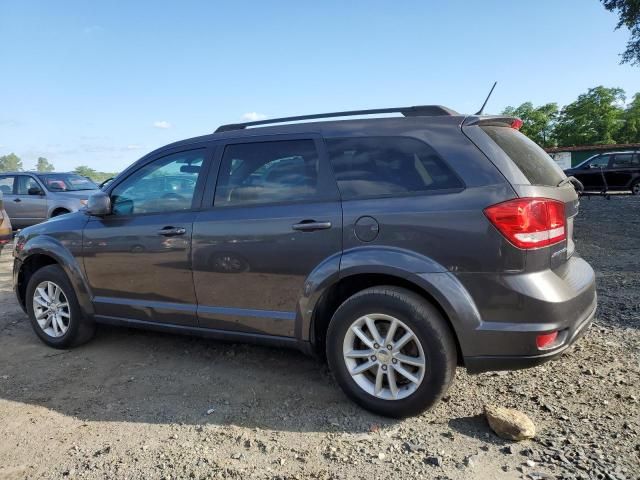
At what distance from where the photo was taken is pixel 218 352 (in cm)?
421

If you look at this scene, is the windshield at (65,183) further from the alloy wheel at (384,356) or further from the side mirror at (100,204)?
the alloy wheel at (384,356)

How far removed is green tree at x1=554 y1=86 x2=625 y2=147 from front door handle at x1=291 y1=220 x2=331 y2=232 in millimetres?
58795

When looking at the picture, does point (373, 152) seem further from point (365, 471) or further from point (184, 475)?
point (184, 475)

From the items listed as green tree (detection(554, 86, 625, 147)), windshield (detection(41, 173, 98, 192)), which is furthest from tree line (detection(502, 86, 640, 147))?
windshield (detection(41, 173, 98, 192))

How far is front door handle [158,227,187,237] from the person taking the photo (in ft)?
12.0

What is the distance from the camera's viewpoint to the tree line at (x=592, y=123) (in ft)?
174

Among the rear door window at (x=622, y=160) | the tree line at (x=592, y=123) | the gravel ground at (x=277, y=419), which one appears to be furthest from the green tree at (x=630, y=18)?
the tree line at (x=592, y=123)

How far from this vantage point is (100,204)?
13.2ft

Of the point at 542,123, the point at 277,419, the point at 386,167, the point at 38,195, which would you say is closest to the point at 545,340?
the point at 386,167

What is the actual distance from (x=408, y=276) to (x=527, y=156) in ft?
3.53

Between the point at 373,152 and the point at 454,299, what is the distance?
103cm

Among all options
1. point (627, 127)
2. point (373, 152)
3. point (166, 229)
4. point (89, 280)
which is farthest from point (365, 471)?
point (627, 127)

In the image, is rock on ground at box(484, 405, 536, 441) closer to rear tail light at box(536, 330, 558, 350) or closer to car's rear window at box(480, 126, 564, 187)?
rear tail light at box(536, 330, 558, 350)

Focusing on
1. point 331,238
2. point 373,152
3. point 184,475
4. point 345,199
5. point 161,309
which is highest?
point 373,152
